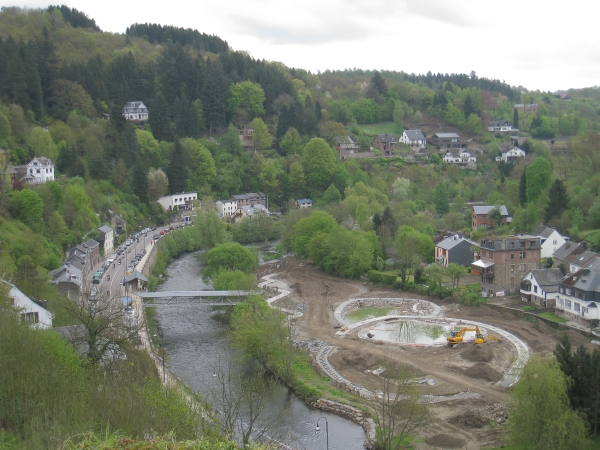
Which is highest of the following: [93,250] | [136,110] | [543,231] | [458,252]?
[136,110]

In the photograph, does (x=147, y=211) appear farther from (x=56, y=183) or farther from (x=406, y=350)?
(x=406, y=350)

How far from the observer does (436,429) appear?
20.5 meters

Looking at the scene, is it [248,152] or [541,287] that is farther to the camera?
[248,152]

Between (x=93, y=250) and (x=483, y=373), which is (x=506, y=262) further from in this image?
(x=93, y=250)

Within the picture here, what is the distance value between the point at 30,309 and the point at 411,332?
661 inches

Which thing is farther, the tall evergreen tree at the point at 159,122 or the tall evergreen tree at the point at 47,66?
the tall evergreen tree at the point at 159,122

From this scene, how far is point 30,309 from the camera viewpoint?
22.8 m

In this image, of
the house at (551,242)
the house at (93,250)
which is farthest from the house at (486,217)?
the house at (93,250)

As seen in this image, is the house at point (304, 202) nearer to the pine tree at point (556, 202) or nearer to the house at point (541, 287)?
the pine tree at point (556, 202)

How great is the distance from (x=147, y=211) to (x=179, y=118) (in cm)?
1719

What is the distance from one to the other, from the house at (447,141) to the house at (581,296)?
52328 millimetres

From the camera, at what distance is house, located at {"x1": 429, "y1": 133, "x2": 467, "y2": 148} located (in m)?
82.8

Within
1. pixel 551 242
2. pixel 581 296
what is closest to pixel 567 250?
pixel 551 242

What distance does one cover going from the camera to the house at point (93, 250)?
135 feet
